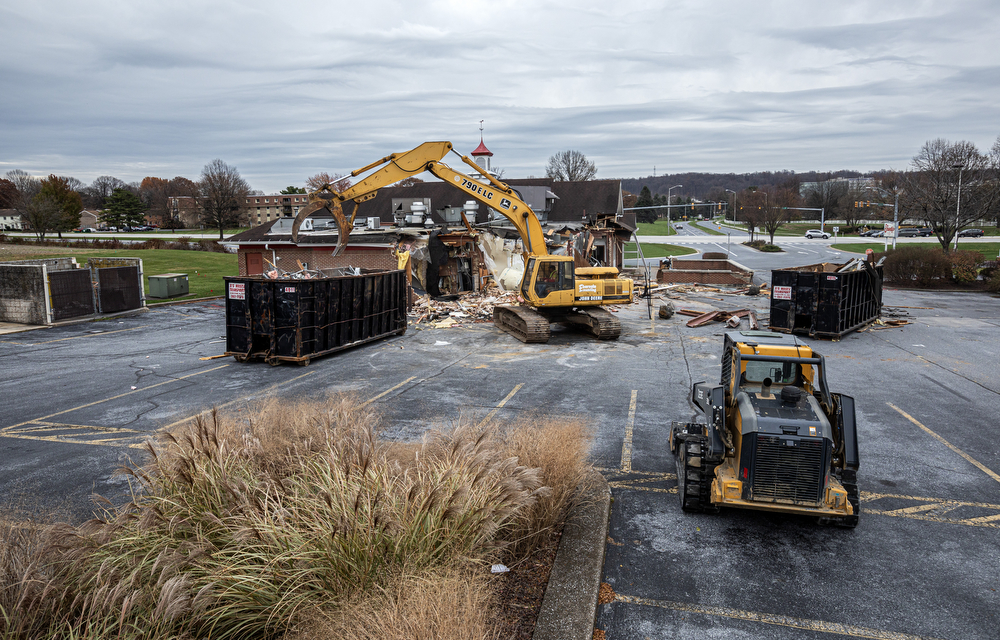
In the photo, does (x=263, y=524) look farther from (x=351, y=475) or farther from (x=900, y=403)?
(x=900, y=403)

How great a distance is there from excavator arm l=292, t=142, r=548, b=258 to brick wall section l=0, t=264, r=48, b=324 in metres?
9.69

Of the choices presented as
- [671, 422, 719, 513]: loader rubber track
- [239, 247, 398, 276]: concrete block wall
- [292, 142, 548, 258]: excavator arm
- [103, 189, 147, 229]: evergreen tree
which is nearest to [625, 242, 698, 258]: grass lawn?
[239, 247, 398, 276]: concrete block wall

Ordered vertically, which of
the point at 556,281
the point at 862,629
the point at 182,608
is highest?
the point at 556,281

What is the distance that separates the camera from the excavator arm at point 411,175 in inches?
779

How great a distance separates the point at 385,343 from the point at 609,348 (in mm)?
6644

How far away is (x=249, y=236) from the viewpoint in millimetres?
35531

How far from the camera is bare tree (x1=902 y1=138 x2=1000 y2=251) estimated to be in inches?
1574

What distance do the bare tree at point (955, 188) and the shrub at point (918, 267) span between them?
7330mm

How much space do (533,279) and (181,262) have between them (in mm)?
35775

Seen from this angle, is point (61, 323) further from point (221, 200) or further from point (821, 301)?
point (221, 200)

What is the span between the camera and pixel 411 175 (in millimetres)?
21359

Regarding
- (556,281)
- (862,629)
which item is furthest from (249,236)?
(862,629)

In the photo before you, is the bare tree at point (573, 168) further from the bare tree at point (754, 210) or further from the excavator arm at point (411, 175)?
the excavator arm at point (411, 175)

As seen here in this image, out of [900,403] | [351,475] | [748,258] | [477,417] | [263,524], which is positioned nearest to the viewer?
[263,524]
